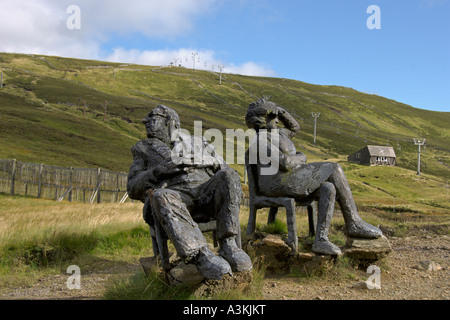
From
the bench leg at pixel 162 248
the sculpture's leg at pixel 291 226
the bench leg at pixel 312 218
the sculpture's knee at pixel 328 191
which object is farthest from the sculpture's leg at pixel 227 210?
the bench leg at pixel 312 218

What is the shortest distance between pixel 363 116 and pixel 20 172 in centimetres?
10752

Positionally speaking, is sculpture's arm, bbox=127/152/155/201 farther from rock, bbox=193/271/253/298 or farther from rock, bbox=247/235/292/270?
rock, bbox=247/235/292/270

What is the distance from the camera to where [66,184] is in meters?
20.0

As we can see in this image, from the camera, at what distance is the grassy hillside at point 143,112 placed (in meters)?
43.9

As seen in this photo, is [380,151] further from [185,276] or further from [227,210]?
[185,276]

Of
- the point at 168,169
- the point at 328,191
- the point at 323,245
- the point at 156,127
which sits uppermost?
the point at 156,127

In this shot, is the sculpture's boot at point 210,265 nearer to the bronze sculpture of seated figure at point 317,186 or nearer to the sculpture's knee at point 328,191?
the bronze sculpture of seated figure at point 317,186

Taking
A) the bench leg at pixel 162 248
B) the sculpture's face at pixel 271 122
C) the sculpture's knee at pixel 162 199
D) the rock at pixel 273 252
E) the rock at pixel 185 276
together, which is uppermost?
the sculpture's face at pixel 271 122

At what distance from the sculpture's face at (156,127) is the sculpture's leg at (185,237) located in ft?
4.06

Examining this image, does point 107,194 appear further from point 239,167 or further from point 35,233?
point 239,167

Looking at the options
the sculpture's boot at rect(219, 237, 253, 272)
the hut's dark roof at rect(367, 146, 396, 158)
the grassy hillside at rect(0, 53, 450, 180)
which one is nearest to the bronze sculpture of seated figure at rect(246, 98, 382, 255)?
the sculpture's boot at rect(219, 237, 253, 272)

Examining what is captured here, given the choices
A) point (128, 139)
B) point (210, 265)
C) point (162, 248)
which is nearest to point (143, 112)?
point (128, 139)

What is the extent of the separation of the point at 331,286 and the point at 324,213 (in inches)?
42.9
